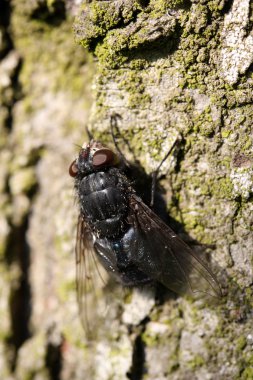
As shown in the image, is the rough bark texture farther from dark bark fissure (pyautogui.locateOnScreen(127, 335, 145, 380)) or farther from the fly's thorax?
the fly's thorax

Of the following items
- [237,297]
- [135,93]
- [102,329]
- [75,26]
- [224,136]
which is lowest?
[102,329]

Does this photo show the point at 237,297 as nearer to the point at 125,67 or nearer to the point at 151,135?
the point at 151,135

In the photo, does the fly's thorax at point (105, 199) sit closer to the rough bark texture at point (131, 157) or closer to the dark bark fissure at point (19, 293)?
the rough bark texture at point (131, 157)

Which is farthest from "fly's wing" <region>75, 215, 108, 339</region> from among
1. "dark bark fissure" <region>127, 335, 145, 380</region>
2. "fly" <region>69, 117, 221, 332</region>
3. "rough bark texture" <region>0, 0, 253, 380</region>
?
"dark bark fissure" <region>127, 335, 145, 380</region>

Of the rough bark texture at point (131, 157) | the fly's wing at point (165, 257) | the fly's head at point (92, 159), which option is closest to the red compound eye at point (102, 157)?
the fly's head at point (92, 159)

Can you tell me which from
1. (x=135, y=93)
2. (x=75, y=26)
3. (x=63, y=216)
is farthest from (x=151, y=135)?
(x=63, y=216)

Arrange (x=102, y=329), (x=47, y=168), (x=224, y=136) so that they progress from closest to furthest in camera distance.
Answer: (x=224, y=136) → (x=102, y=329) → (x=47, y=168)
